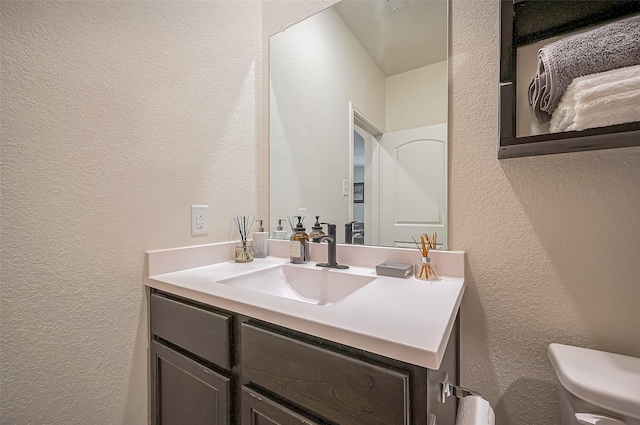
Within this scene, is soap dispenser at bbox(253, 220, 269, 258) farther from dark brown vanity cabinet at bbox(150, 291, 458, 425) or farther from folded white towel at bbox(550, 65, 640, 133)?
folded white towel at bbox(550, 65, 640, 133)

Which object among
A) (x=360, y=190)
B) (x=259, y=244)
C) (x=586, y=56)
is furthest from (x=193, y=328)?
(x=586, y=56)

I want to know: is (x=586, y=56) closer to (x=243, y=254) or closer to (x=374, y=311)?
(x=374, y=311)

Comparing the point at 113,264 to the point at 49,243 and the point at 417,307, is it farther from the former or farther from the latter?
the point at 417,307

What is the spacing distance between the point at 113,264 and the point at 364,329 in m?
0.84

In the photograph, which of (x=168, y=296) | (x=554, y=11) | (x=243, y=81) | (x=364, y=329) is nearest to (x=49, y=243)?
(x=168, y=296)

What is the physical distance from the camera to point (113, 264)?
88 cm

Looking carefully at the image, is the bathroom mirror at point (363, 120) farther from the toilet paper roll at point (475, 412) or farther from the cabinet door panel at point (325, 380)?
the cabinet door panel at point (325, 380)

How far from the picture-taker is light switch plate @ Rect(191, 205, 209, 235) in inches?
43.7

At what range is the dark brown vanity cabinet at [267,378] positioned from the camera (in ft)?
Result: 1.59

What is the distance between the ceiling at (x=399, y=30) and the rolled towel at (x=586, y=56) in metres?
0.36

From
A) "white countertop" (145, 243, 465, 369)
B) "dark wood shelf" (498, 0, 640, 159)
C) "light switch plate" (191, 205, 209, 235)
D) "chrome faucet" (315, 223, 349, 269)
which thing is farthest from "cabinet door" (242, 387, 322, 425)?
"dark wood shelf" (498, 0, 640, 159)

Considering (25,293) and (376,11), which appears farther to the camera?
(376,11)

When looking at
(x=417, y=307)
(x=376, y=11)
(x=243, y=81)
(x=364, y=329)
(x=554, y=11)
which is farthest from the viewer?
(x=243, y=81)

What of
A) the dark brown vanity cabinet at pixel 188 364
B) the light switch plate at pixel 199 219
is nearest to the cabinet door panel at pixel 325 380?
the dark brown vanity cabinet at pixel 188 364
